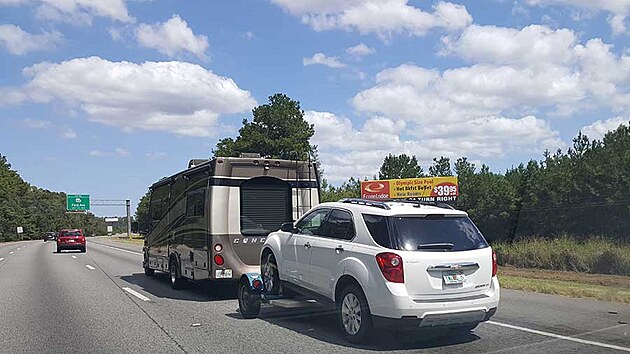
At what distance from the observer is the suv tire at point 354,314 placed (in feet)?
26.9

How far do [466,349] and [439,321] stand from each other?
1.88 ft

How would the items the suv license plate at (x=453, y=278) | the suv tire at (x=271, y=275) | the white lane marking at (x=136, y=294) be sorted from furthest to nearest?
1. the white lane marking at (x=136, y=294)
2. the suv tire at (x=271, y=275)
3. the suv license plate at (x=453, y=278)

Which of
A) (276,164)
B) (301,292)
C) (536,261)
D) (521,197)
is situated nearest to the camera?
(301,292)


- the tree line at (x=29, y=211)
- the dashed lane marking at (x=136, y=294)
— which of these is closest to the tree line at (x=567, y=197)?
Answer: the dashed lane marking at (x=136, y=294)

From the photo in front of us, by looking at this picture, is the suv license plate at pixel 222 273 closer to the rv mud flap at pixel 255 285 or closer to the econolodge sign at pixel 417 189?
the rv mud flap at pixel 255 285

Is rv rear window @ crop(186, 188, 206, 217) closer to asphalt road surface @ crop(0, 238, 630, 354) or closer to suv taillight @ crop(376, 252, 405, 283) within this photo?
asphalt road surface @ crop(0, 238, 630, 354)

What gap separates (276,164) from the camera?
13641mm

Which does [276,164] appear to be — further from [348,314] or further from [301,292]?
[348,314]

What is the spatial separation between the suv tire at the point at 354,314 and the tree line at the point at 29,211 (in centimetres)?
12696

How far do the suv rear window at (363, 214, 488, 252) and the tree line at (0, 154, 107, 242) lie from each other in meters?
128

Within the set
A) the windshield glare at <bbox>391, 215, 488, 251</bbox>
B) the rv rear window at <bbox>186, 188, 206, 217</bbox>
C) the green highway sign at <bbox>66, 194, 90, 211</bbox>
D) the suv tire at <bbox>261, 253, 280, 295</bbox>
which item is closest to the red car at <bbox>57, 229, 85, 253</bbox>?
the rv rear window at <bbox>186, 188, 206, 217</bbox>

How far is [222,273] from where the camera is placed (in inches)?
501

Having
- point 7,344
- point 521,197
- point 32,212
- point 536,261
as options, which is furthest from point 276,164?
point 32,212

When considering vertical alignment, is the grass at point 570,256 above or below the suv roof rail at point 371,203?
below
